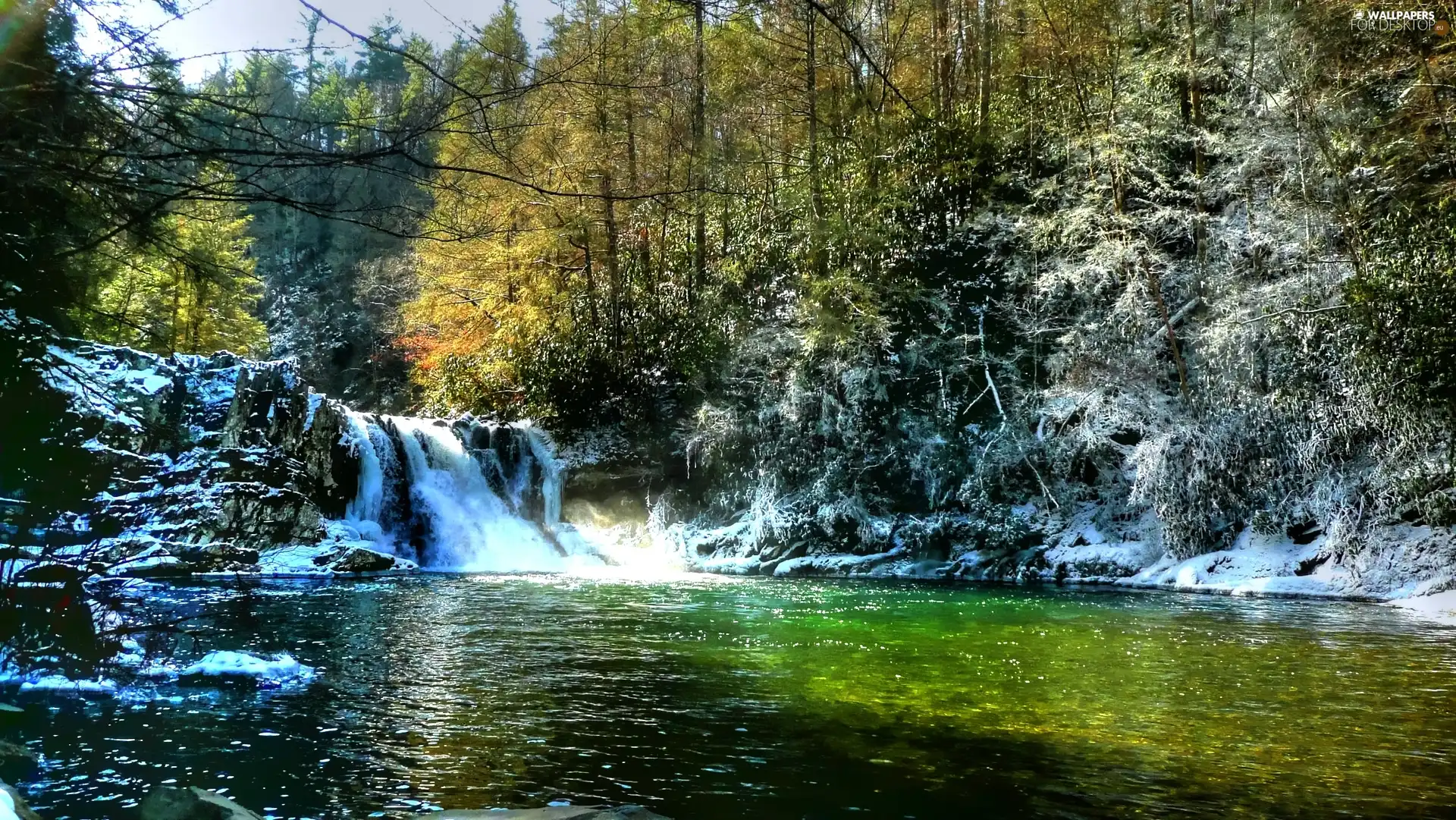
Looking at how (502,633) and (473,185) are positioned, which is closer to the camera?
(473,185)

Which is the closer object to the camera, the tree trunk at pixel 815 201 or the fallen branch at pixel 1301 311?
the fallen branch at pixel 1301 311

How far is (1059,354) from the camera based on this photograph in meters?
17.2

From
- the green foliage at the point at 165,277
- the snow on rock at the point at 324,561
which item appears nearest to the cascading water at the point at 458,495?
the snow on rock at the point at 324,561

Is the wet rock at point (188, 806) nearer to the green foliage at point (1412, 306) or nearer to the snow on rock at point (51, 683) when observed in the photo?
the snow on rock at point (51, 683)

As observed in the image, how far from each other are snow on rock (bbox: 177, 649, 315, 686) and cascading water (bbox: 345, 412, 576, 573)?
10547 millimetres

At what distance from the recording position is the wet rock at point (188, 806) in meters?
3.39

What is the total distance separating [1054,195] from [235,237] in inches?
941

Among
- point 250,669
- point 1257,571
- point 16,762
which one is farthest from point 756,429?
point 16,762

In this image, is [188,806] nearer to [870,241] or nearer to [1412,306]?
[1412,306]

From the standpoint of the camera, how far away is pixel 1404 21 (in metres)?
12.0

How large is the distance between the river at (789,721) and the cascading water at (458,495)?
821 centimetres

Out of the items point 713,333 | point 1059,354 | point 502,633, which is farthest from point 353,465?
point 1059,354

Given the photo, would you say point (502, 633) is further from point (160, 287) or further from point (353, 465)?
point (353, 465)

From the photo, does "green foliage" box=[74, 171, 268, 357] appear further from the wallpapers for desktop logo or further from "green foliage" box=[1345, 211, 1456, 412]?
the wallpapers for desktop logo
